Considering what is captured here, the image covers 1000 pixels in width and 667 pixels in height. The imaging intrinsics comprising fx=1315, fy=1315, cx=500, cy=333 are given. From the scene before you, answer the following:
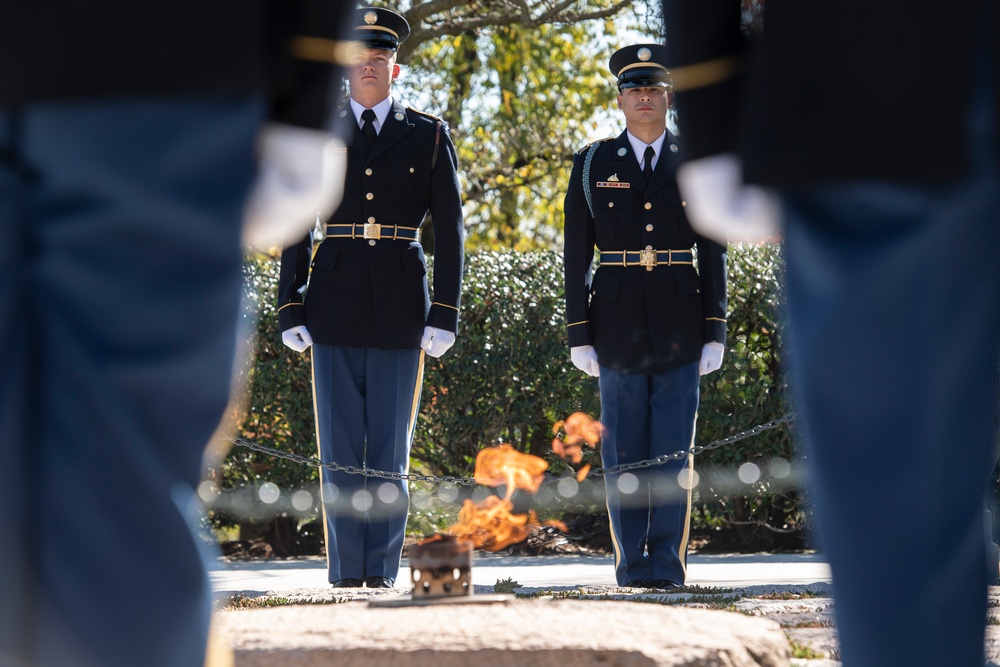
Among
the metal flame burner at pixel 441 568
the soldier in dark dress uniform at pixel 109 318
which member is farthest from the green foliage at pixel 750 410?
the soldier in dark dress uniform at pixel 109 318

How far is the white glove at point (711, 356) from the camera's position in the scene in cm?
575

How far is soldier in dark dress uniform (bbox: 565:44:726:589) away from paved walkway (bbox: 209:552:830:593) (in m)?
0.58

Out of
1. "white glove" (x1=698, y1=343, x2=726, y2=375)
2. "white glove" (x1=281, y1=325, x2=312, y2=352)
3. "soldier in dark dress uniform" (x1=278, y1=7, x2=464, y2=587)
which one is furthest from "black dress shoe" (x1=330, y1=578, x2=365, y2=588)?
"white glove" (x1=698, y1=343, x2=726, y2=375)

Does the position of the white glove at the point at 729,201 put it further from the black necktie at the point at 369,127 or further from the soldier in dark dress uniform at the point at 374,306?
the black necktie at the point at 369,127

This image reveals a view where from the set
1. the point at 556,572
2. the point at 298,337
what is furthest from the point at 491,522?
the point at 556,572

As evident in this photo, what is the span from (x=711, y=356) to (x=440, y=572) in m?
2.96

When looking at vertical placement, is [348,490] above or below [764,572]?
above

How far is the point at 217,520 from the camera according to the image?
355 inches

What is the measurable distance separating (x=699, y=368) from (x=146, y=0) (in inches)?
178

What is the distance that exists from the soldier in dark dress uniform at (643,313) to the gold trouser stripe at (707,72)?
3.85 m

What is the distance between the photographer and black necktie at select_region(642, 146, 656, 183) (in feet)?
19.4

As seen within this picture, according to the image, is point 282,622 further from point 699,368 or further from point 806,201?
point 699,368

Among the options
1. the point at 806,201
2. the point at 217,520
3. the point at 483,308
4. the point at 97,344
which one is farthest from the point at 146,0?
the point at 217,520

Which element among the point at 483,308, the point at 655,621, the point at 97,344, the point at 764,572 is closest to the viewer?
the point at 97,344
